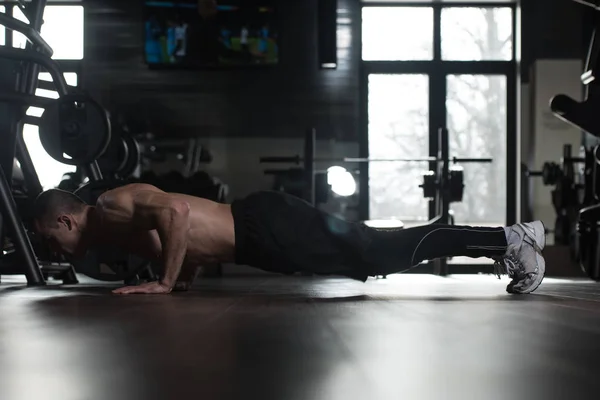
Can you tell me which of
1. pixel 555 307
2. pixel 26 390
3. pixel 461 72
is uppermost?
pixel 461 72

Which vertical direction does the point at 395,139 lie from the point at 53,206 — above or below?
above

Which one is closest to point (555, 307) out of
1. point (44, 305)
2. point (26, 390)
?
point (44, 305)

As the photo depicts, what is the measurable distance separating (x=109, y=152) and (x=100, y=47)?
86.2 inches

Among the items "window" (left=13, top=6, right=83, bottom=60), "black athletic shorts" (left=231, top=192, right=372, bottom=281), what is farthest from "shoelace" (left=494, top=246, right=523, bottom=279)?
"window" (left=13, top=6, right=83, bottom=60)

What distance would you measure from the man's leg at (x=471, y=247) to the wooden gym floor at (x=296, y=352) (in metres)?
0.53

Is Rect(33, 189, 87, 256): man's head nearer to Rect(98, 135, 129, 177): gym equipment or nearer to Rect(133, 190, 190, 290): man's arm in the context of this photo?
Rect(133, 190, 190, 290): man's arm

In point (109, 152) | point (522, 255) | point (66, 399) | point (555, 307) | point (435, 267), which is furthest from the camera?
point (435, 267)

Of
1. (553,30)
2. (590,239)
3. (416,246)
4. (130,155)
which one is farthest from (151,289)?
(553,30)

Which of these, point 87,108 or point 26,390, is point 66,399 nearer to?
point 26,390

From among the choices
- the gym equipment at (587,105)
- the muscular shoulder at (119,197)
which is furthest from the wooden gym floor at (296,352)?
the gym equipment at (587,105)

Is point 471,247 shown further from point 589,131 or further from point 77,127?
point 77,127

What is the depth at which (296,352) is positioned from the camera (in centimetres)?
109

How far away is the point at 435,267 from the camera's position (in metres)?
6.01

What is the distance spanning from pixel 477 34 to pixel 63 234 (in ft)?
18.0
